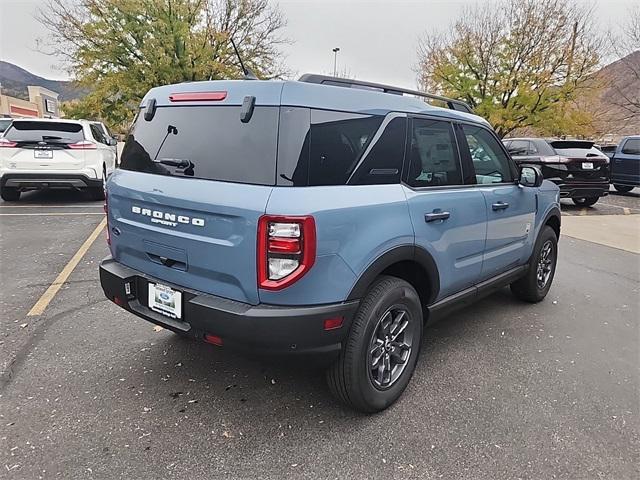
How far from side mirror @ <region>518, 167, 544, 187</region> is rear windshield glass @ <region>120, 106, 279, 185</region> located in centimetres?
267

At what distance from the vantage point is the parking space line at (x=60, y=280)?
406 centimetres

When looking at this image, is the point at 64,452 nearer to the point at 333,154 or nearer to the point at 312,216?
the point at 312,216

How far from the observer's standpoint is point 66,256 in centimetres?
578

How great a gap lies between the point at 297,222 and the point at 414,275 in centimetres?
114

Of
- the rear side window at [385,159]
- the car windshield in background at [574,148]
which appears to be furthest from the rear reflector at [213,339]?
the car windshield in background at [574,148]

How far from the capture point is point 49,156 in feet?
28.5

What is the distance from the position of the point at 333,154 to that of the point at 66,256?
15.6ft

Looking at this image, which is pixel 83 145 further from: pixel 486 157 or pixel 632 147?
pixel 632 147

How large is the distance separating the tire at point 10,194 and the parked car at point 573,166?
11656 mm

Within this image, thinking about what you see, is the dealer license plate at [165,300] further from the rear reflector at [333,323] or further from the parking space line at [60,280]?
the parking space line at [60,280]

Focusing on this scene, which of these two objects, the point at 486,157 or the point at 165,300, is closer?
the point at 165,300

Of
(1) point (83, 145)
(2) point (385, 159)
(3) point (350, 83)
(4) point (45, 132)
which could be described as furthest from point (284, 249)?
(4) point (45, 132)

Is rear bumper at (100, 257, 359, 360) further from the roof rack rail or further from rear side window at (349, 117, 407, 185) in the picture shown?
the roof rack rail

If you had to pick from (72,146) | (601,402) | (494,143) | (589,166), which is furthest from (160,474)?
(589,166)
